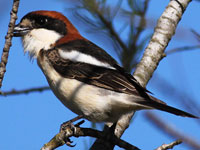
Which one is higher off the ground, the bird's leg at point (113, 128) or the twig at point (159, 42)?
the twig at point (159, 42)

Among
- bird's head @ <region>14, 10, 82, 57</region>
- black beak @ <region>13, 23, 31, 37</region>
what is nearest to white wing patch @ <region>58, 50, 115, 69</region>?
bird's head @ <region>14, 10, 82, 57</region>

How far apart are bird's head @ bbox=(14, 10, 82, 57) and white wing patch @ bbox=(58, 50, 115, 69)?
0.24 metres

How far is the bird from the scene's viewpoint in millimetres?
3107

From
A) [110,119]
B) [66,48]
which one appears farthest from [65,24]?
[110,119]

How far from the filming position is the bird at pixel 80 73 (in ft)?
10.2

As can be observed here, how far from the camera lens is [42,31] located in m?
3.80

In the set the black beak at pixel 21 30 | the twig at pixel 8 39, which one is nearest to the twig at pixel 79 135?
the twig at pixel 8 39

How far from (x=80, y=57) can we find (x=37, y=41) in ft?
1.86

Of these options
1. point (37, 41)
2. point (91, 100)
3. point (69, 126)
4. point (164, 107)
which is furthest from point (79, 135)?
point (37, 41)

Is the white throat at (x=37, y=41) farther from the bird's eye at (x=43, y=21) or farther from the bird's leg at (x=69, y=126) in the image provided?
the bird's leg at (x=69, y=126)

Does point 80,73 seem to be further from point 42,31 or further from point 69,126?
point 42,31

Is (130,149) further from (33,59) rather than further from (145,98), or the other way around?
(33,59)

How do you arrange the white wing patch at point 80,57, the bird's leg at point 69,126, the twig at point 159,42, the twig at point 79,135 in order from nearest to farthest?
the twig at point 79,135 < the bird's leg at point 69,126 < the white wing patch at point 80,57 < the twig at point 159,42

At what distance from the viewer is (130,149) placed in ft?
9.00
